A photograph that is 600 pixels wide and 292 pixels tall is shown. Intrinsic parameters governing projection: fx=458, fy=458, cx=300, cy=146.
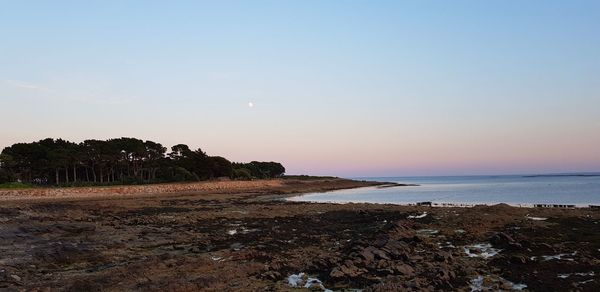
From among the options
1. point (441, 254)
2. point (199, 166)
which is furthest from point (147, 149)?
point (441, 254)

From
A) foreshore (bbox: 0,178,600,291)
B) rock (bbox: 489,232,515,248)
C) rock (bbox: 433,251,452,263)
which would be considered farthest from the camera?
rock (bbox: 489,232,515,248)

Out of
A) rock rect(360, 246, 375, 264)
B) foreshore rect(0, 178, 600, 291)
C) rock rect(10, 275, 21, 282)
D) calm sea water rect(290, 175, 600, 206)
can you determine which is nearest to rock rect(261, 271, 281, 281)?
foreshore rect(0, 178, 600, 291)

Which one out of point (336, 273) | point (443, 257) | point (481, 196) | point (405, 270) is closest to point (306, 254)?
point (336, 273)

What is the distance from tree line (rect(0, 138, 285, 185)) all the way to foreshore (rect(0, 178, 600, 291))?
59.7 m

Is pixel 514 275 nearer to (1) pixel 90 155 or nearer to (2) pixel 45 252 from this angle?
(2) pixel 45 252

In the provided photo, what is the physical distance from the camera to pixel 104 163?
3765 inches

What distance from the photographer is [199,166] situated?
107 meters

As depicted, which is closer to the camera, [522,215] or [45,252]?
→ [45,252]

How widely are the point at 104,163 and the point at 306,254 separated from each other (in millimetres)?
88258

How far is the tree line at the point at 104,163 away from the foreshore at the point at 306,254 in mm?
59748

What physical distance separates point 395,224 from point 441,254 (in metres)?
7.43

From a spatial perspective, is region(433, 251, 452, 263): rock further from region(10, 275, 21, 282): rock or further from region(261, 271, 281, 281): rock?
region(10, 275, 21, 282): rock

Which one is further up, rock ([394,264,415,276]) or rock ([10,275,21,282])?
rock ([10,275,21,282])

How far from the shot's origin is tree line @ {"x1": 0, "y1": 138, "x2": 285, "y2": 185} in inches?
3287
